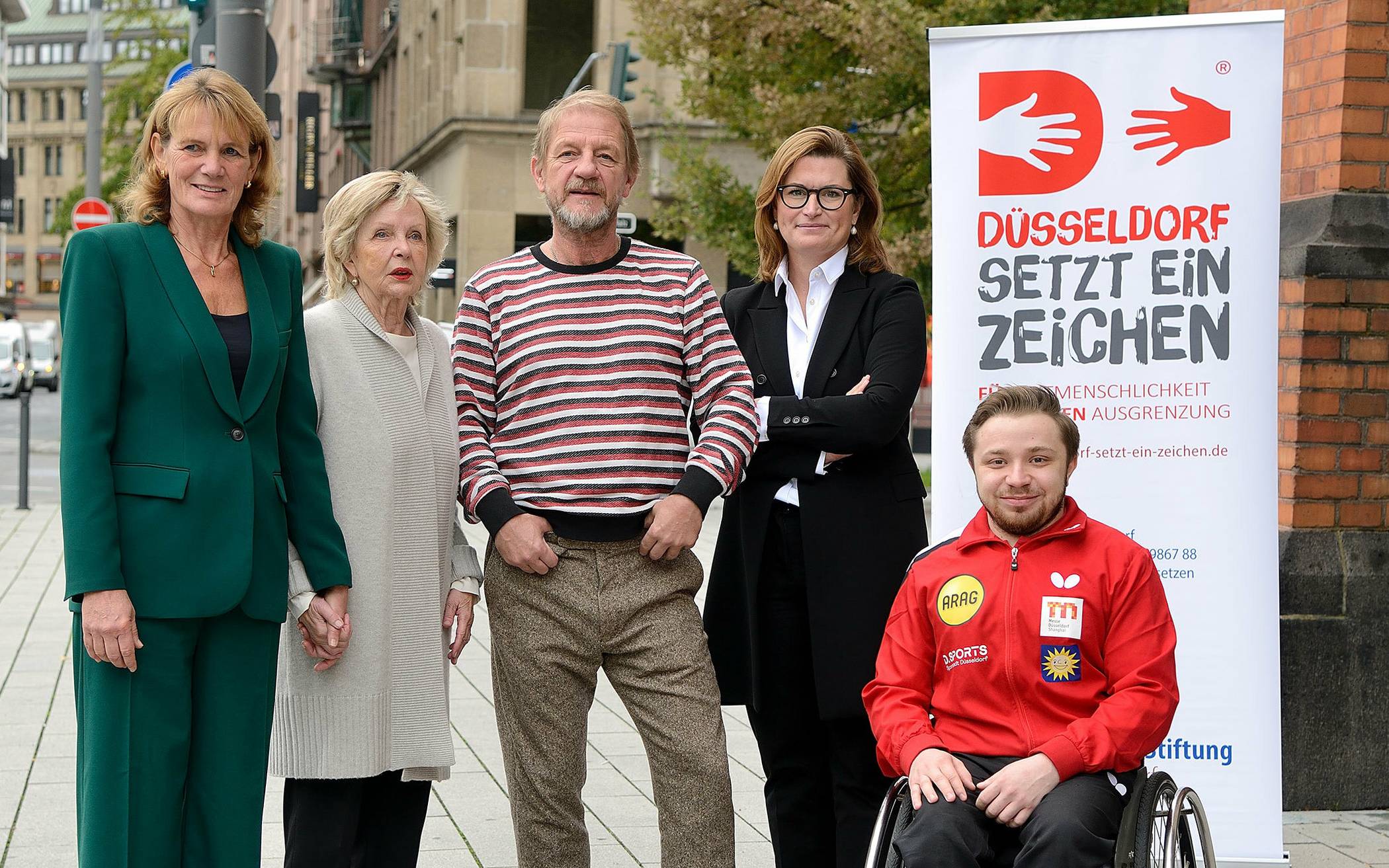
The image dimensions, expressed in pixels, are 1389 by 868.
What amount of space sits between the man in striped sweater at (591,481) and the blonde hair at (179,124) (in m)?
0.66

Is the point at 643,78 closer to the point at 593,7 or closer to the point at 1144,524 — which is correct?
the point at 593,7

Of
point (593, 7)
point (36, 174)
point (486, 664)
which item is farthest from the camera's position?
point (36, 174)

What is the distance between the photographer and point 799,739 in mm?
4199

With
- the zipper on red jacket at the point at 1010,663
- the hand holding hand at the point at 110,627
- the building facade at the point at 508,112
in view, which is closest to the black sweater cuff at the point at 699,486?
the zipper on red jacket at the point at 1010,663

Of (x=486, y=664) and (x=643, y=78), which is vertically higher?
(x=643, y=78)

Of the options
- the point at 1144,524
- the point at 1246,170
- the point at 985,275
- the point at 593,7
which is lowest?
the point at 1144,524

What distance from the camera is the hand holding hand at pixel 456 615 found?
398cm

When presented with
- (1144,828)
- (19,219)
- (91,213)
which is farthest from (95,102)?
(19,219)

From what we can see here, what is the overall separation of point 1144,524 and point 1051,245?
85cm

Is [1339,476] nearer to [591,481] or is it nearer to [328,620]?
[591,481]

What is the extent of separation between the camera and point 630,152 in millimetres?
3961

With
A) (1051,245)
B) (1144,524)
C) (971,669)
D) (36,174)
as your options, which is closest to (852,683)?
(971,669)

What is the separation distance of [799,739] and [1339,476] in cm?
255

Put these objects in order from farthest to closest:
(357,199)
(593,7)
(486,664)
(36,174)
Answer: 1. (36,174)
2. (593,7)
3. (486,664)
4. (357,199)
